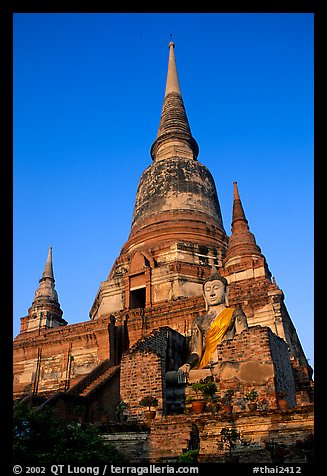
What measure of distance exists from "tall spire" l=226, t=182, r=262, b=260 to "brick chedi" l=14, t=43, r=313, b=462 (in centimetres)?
7

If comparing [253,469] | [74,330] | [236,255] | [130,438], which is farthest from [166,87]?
[253,469]

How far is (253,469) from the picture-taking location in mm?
6289

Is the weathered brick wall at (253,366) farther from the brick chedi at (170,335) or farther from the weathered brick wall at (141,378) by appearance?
the weathered brick wall at (141,378)

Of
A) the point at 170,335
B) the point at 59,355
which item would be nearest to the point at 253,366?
the point at 170,335

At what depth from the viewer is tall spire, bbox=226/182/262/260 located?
23.2 metres

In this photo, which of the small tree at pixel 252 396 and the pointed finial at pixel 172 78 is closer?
the small tree at pixel 252 396

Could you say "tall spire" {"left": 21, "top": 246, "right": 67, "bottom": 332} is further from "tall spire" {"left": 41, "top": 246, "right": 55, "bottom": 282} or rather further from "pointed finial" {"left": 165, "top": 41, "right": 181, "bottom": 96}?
"pointed finial" {"left": 165, "top": 41, "right": 181, "bottom": 96}

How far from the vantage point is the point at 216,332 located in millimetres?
14633

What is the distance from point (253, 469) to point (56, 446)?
104 inches

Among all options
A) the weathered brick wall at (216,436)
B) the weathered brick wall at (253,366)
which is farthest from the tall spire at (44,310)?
the weathered brick wall at (216,436)

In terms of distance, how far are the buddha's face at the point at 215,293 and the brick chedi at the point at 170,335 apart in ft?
5.43

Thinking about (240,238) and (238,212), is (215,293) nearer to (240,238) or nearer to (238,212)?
(240,238)

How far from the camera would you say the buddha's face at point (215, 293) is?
623 inches

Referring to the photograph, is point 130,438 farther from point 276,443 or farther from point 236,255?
point 236,255
